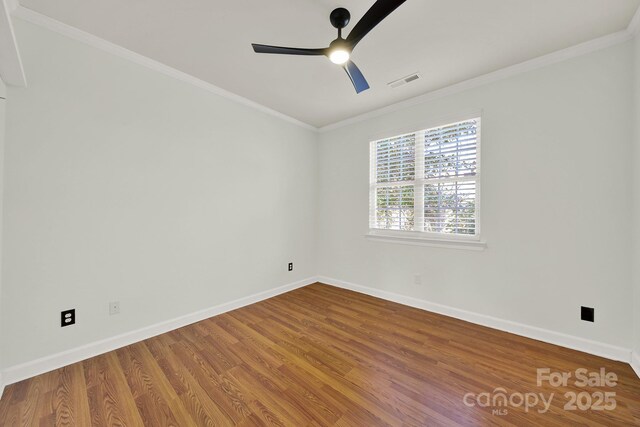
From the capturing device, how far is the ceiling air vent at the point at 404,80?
2612 mm

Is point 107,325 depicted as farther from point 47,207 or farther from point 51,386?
point 47,207

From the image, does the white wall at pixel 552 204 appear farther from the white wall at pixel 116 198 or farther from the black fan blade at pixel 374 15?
the white wall at pixel 116 198

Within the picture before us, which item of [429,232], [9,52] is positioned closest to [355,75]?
[429,232]

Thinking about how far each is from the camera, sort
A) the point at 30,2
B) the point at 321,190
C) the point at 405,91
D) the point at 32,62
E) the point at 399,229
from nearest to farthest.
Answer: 1. the point at 30,2
2. the point at 32,62
3. the point at 405,91
4. the point at 399,229
5. the point at 321,190

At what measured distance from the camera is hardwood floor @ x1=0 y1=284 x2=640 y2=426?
1474 mm

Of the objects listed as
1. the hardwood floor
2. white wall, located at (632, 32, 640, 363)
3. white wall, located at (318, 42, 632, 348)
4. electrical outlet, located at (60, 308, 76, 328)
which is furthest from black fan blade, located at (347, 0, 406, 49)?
electrical outlet, located at (60, 308, 76, 328)

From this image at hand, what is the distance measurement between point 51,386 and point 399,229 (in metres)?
3.47

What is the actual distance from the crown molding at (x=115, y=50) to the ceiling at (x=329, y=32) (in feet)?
0.17

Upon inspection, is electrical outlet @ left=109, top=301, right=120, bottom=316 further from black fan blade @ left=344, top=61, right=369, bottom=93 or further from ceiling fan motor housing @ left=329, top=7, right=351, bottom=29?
ceiling fan motor housing @ left=329, top=7, right=351, bottom=29

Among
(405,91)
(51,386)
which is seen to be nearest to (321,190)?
(405,91)

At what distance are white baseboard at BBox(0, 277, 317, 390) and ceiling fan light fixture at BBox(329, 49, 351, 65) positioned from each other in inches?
110

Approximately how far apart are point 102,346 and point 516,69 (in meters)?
4.53

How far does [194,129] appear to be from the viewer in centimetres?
271

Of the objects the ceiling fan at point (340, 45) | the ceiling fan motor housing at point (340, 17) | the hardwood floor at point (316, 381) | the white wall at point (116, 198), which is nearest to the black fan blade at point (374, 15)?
the ceiling fan at point (340, 45)
